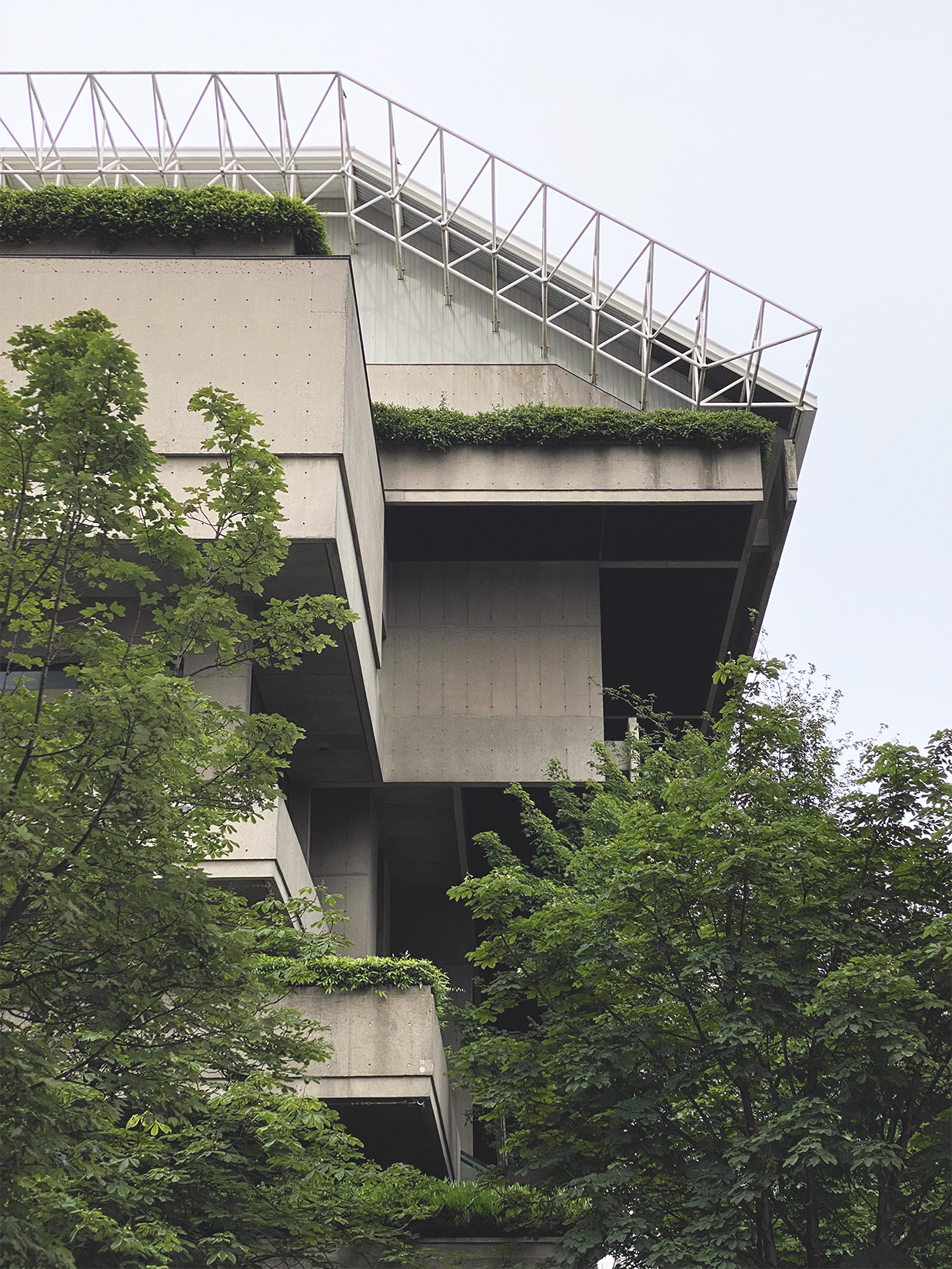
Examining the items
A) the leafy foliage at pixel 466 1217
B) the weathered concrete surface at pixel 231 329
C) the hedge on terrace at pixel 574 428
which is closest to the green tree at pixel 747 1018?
the leafy foliage at pixel 466 1217

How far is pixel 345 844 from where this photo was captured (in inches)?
1129

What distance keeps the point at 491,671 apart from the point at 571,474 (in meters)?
4.45

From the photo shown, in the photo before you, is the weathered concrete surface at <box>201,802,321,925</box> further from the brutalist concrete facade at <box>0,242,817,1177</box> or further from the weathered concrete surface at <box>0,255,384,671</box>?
the weathered concrete surface at <box>0,255,384,671</box>

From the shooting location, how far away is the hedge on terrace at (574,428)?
28703 millimetres

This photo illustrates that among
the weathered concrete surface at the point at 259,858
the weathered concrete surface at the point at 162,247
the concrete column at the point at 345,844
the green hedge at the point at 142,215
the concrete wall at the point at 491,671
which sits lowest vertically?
the weathered concrete surface at the point at 259,858

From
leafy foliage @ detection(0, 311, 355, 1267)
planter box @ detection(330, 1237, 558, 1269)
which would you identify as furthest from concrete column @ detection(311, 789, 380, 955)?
leafy foliage @ detection(0, 311, 355, 1267)

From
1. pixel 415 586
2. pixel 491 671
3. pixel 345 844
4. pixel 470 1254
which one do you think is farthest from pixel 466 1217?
pixel 415 586

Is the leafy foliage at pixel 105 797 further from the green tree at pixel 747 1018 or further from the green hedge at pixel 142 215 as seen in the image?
the green hedge at pixel 142 215

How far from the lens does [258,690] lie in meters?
24.4

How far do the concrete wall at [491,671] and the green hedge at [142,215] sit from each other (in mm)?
8608

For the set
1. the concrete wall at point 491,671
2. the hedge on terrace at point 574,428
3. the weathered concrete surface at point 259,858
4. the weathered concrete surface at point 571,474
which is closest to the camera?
the weathered concrete surface at point 259,858

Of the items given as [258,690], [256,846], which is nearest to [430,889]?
[258,690]

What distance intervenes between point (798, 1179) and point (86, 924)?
7.18 m

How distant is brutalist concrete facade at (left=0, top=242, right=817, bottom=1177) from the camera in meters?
21.3
